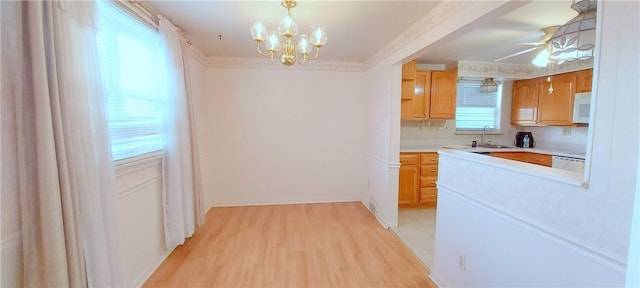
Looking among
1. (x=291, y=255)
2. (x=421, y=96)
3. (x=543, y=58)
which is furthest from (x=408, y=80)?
(x=291, y=255)

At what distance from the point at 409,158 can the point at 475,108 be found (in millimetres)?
1781

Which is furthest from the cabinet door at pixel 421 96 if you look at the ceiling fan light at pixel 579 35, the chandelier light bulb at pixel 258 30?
the chandelier light bulb at pixel 258 30

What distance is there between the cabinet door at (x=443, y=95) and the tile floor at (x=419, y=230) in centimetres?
155

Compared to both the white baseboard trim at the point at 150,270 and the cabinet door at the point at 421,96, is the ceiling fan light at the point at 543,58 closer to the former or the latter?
the cabinet door at the point at 421,96

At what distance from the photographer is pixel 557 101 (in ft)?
12.5

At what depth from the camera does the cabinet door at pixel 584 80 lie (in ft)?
11.3

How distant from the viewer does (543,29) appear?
2.68 m

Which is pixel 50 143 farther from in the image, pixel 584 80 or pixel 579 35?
pixel 584 80

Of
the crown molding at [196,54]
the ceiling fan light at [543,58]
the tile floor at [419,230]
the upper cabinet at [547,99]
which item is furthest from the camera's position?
the upper cabinet at [547,99]

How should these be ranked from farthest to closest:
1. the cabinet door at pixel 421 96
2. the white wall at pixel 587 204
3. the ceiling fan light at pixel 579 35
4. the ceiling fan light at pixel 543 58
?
the cabinet door at pixel 421 96 → the ceiling fan light at pixel 543 58 → the ceiling fan light at pixel 579 35 → the white wall at pixel 587 204

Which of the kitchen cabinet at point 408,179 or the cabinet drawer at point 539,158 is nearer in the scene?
the cabinet drawer at point 539,158

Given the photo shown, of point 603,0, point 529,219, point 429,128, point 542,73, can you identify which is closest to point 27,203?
point 529,219

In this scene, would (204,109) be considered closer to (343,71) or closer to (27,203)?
(343,71)

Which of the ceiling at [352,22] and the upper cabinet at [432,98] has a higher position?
the ceiling at [352,22]
